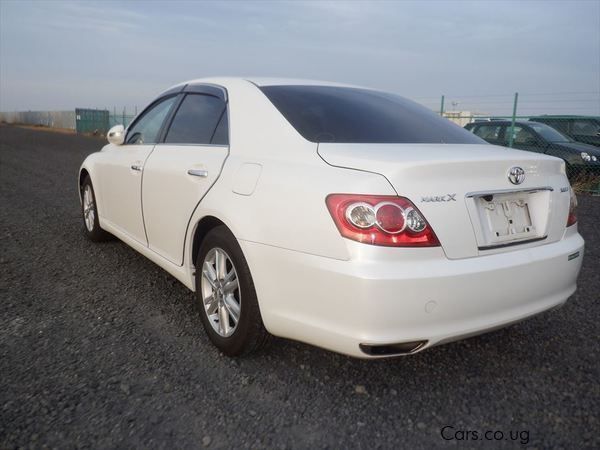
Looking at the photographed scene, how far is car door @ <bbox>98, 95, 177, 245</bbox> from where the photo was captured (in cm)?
371

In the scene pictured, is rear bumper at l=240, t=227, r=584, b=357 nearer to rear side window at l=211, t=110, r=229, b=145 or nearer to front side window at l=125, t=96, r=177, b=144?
rear side window at l=211, t=110, r=229, b=145

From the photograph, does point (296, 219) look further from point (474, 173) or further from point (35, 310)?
point (35, 310)

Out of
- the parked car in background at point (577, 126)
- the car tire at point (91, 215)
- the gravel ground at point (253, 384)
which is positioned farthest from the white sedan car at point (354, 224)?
the parked car in background at point (577, 126)

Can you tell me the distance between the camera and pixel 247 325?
250 centimetres

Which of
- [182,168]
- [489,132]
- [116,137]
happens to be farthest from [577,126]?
[182,168]

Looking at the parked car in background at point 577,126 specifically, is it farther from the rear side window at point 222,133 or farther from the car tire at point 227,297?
the car tire at point 227,297

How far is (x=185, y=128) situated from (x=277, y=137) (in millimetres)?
1117

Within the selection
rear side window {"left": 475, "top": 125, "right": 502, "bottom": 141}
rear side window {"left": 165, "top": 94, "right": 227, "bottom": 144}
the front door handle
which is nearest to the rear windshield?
rear side window {"left": 165, "top": 94, "right": 227, "bottom": 144}

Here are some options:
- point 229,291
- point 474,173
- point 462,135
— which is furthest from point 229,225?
point 462,135

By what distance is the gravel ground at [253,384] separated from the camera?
2.10 meters

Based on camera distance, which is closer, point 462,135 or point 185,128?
point 462,135

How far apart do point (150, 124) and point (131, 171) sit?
0.48 metres

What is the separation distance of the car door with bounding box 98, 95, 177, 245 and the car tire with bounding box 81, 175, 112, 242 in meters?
0.37

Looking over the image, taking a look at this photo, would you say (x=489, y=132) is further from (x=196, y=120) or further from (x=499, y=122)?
(x=196, y=120)
